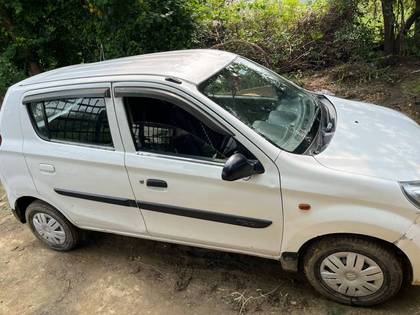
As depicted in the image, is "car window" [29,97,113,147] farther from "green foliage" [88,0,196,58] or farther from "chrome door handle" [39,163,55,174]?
"green foliage" [88,0,196,58]

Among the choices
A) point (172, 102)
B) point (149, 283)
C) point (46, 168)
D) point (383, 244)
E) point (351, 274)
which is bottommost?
point (149, 283)

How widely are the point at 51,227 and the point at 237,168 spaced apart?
7.41 feet

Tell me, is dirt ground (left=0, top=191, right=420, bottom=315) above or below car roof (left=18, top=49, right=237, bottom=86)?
below

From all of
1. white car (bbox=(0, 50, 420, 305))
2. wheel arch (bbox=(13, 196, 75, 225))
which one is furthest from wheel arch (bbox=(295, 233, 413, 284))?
wheel arch (bbox=(13, 196, 75, 225))

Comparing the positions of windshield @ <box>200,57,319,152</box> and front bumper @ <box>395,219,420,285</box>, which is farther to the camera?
windshield @ <box>200,57,319,152</box>

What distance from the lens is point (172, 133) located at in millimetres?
3213

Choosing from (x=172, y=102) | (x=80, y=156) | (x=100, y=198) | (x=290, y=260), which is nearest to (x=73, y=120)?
(x=80, y=156)

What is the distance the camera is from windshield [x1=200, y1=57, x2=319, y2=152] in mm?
3066

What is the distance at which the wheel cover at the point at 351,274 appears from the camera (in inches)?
114

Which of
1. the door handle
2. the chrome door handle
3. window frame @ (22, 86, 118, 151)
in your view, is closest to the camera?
the door handle

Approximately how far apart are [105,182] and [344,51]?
18.1 ft

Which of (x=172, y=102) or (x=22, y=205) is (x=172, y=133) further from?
(x=22, y=205)

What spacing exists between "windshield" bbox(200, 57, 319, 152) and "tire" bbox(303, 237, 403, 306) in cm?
74

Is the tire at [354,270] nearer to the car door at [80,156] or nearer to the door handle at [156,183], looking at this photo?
the door handle at [156,183]
